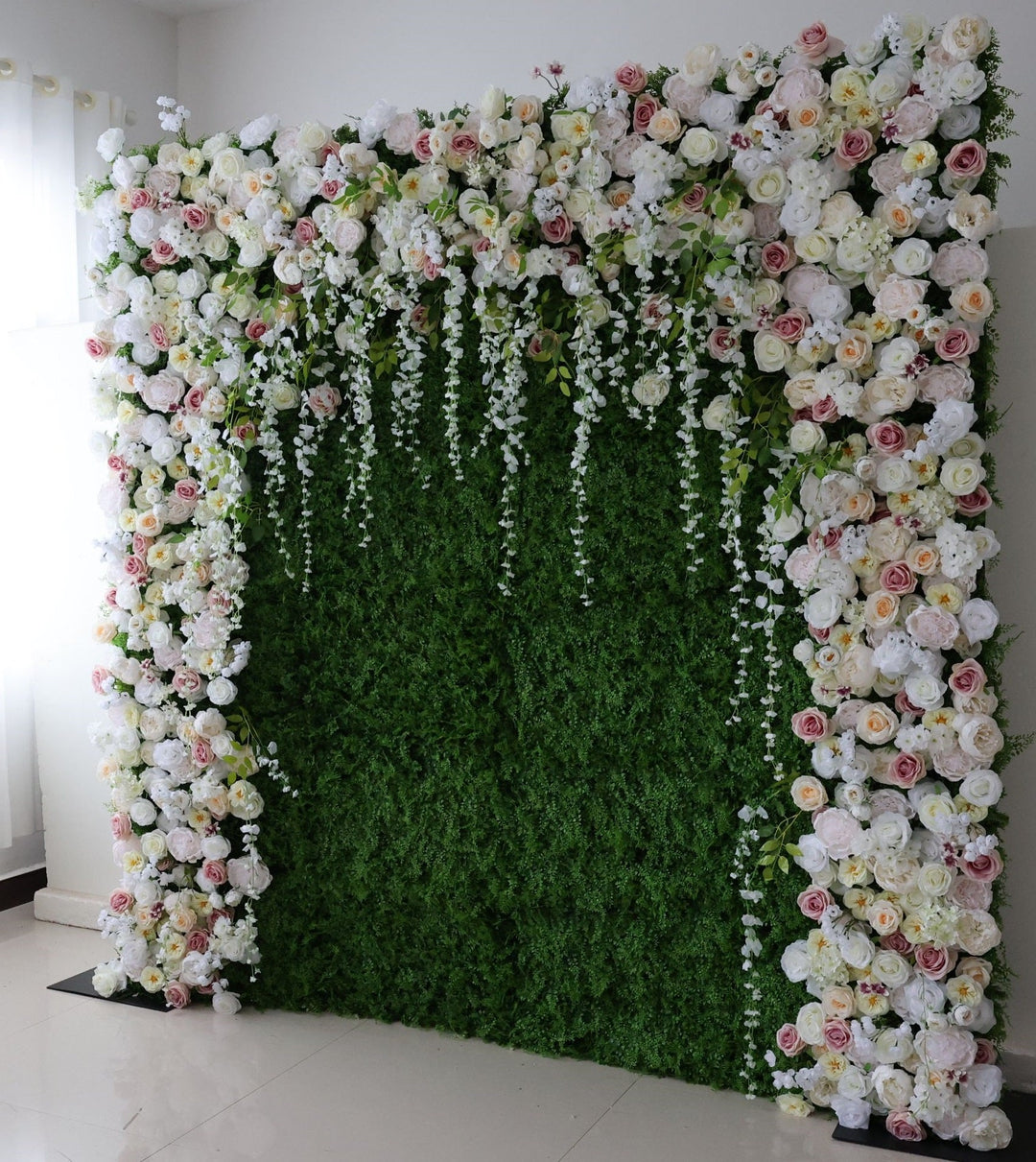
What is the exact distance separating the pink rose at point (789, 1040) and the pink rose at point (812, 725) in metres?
0.64

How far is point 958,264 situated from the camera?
2277 mm

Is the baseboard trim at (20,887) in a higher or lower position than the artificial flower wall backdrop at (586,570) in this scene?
lower

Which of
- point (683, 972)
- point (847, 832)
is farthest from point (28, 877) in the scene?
point (847, 832)

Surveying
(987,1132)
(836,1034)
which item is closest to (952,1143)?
(987,1132)

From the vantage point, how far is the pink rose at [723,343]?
243 centimetres

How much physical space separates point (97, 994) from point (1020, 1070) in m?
2.36

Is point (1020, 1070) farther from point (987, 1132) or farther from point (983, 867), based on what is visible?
point (983, 867)

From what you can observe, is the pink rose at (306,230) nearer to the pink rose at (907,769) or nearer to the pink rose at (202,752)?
the pink rose at (202,752)

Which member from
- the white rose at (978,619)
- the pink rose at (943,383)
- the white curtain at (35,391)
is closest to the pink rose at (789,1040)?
the white rose at (978,619)

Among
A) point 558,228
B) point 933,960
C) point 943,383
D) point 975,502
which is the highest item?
point 558,228

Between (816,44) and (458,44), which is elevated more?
(458,44)

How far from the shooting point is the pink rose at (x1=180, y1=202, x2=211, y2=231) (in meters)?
2.87

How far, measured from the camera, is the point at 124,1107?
8.34 ft

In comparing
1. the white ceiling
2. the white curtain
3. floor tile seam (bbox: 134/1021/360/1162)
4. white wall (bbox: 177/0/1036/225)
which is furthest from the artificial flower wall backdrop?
the white ceiling
